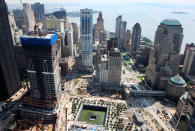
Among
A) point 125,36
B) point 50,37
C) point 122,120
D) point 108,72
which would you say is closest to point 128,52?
point 125,36

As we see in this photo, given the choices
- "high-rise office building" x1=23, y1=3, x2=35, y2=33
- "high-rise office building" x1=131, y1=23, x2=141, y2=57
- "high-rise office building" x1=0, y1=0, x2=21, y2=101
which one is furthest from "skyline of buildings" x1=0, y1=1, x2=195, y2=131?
"high-rise office building" x1=23, y1=3, x2=35, y2=33

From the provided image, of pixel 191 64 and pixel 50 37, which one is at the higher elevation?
pixel 50 37

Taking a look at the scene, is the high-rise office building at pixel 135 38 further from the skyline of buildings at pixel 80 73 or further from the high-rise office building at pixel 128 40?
the skyline of buildings at pixel 80 73

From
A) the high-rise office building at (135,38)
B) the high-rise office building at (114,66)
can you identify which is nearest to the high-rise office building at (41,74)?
the high-rise office building at (114,66)

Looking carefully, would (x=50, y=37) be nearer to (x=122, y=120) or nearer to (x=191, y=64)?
(x=122, y=120)

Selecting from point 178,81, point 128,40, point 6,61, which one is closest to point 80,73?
point 6,61

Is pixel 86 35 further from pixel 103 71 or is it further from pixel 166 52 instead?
pixel 166 52
